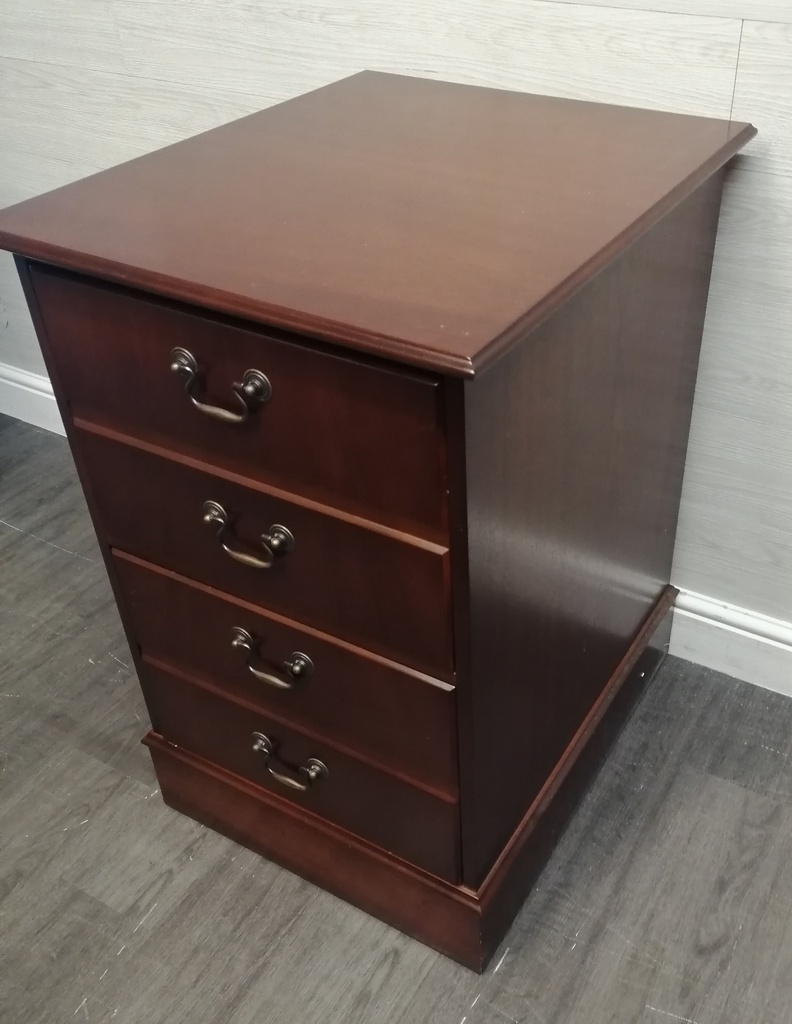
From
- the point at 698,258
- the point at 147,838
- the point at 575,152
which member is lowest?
the point at 147,838

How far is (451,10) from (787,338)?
1.79 feet

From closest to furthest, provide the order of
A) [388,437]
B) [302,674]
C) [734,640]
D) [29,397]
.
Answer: [388,437] → [302,674] → [734,640] → [29,397]

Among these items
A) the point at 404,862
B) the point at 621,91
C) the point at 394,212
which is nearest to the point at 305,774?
the point at 404,862

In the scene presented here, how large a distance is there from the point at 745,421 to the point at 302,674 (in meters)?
0.64

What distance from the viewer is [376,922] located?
3.65 ft

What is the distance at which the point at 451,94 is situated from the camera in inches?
43.9

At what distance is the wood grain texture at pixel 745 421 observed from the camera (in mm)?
1079

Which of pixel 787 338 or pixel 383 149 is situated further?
pixel 787 338

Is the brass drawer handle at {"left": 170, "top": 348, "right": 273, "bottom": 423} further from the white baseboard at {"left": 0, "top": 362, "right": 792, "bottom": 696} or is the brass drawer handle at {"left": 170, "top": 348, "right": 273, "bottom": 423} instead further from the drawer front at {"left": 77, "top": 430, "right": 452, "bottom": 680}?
the white baseboard at {"left": 0, "top": 362, "right": 792, "bottom": 696}

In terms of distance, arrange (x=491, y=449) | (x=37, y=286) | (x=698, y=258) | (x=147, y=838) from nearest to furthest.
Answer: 1. (x=491, y=449)
2. (x=37, y=286)
3. (x=698, y=258)
4. (x=147, y=838)

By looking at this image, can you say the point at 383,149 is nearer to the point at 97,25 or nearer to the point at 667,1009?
the point at 97,25

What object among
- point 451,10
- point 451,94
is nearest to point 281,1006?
point 451,94

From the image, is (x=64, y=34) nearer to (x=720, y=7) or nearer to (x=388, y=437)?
(x=720, y=7)

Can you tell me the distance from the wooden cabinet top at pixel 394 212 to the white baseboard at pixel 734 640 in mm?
649
